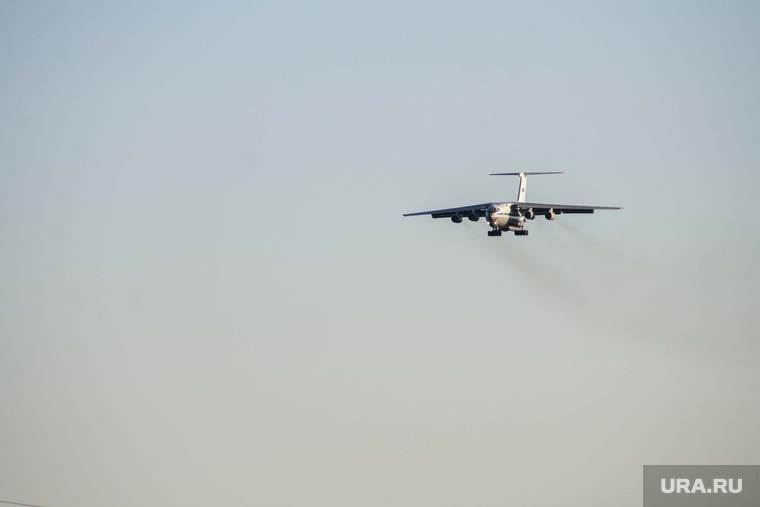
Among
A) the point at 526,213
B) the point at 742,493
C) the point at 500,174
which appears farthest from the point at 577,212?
the point at 742,493

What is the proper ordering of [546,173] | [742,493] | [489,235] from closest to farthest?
[489,235] → [546,173] → [742,493]

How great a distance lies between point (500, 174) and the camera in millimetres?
121250

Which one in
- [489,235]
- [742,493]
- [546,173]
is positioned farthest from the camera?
[742,493]

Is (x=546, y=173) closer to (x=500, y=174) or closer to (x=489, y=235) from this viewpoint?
(x=500, y=174)

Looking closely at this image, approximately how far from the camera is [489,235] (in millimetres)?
109438

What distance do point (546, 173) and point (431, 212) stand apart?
469 inches

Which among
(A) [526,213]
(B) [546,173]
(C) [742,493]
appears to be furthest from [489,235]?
(C) [742,493]

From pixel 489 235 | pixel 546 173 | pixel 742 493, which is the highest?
pixel 546 173

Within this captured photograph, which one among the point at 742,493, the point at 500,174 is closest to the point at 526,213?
the point at 500,174

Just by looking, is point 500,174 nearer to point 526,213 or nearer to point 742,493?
point 526,213

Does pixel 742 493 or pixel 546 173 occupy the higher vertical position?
pixel 546 173

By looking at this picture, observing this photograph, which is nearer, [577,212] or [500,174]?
[577,212]

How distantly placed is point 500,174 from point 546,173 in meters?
4.34

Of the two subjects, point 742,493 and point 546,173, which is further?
point 742,493
